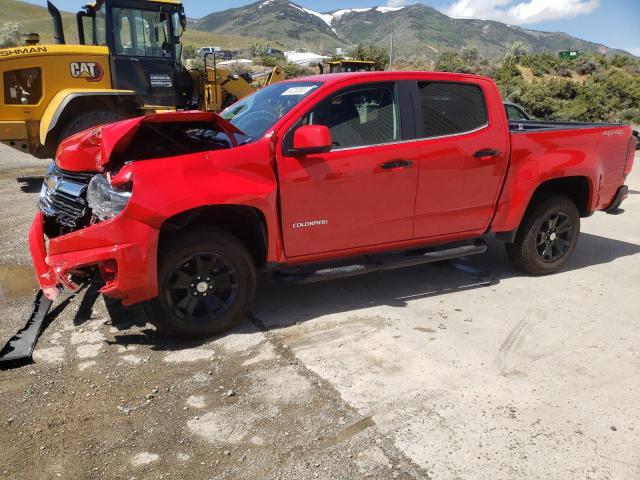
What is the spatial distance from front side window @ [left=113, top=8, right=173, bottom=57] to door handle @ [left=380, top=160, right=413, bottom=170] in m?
7.00

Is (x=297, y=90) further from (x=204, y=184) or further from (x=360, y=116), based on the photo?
(x=204, y=184)

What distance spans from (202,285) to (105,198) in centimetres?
87

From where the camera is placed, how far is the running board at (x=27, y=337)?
347 cm

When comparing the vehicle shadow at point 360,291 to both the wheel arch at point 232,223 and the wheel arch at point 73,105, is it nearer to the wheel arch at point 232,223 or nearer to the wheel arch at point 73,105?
the wheel arch at point 232,223

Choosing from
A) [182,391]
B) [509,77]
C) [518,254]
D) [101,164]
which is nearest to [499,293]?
[518,254]

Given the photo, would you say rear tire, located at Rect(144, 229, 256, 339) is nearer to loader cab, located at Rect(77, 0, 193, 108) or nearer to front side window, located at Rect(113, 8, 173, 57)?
loader cab, located at Rect(77, 0, 193, 108)

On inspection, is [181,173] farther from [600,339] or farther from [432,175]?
[600,339]

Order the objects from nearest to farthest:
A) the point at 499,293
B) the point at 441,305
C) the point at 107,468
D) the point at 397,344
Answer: the point at 107,468 → the point at 397,344 → the point at 441,305 → the point at 499,293

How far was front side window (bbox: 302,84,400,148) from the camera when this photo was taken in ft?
13.1

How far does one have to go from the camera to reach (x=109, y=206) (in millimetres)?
3406

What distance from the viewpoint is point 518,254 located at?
5.14 m

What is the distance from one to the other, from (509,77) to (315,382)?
2980cm

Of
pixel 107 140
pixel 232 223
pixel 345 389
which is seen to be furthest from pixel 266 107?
pixel 345 389

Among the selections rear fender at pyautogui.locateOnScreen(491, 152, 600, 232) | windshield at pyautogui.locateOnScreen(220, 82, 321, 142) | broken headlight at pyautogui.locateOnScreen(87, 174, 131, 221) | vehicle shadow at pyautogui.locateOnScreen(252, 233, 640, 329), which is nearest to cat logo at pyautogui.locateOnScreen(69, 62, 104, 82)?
windshield at pyautogui.locateOnScreen(220, 82, 321, 142)
